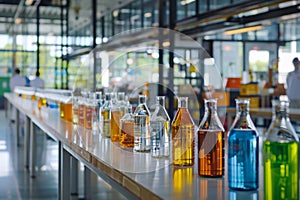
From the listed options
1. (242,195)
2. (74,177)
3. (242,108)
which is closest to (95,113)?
(242,108)

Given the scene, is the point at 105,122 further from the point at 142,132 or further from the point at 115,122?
the point at 142,132

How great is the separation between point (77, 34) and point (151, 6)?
253 centimetres

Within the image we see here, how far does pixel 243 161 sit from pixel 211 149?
0.17m

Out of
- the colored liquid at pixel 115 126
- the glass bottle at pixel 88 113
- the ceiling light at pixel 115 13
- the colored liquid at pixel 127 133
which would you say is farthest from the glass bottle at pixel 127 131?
the ceiling light at pixel 115 13

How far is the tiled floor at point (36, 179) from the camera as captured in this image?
5.22 m

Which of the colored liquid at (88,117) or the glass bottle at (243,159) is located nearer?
the glass bottle at (243,159)

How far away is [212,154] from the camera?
162cm

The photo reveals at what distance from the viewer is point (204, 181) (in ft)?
5.15

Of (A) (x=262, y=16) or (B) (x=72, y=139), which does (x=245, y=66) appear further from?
(B) (x=72, y=139)

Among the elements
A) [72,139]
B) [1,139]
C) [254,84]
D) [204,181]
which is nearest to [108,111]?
[72,139]

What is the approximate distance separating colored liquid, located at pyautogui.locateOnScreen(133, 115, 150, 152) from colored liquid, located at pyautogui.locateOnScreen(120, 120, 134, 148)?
98 millimetres

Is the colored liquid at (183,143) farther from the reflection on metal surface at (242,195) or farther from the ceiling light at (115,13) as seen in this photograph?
the ceiling light at (115,13)

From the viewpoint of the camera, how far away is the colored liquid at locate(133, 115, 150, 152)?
2.08 m

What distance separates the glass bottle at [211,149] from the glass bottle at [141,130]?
1.44ft
